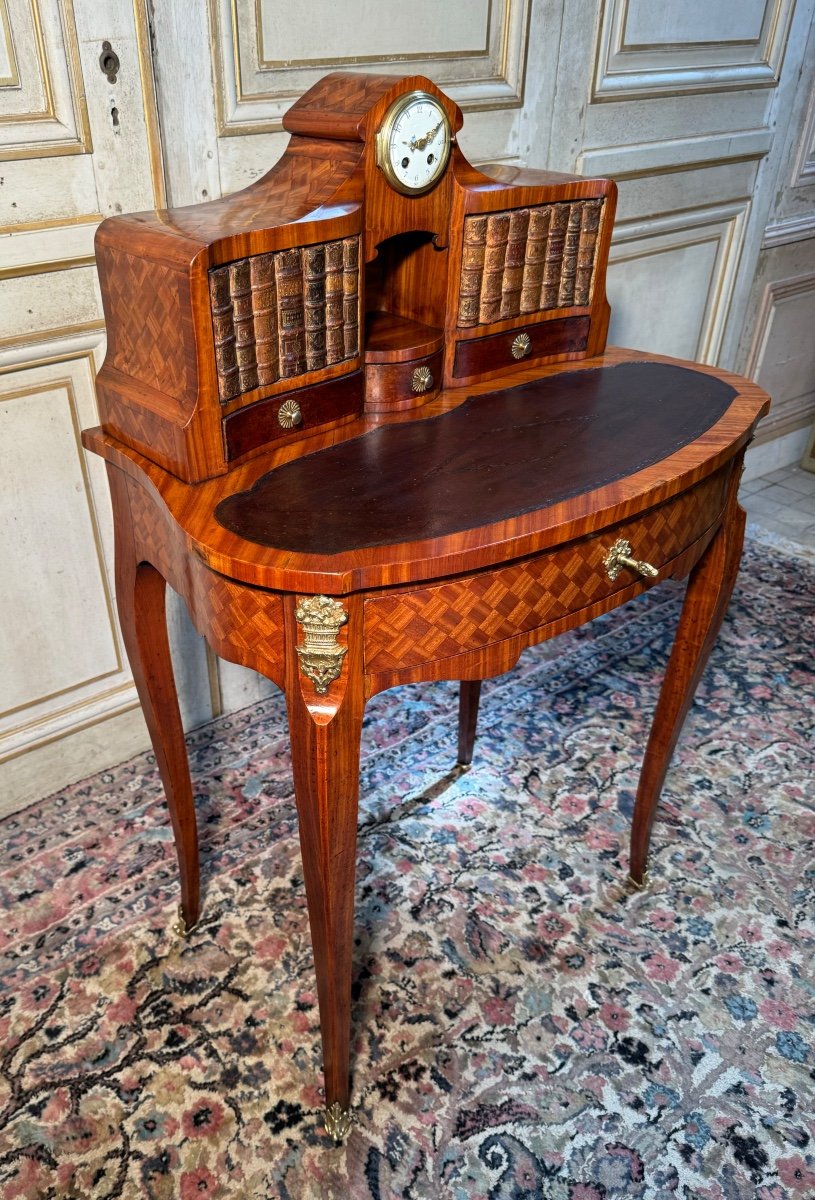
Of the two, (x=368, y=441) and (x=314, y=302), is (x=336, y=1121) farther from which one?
(x=314, y=302)

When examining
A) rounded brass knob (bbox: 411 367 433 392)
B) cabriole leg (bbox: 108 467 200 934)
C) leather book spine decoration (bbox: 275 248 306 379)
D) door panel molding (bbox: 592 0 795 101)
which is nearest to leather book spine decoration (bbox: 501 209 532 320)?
rounded brass knob (bbox: 411 367 433 392)

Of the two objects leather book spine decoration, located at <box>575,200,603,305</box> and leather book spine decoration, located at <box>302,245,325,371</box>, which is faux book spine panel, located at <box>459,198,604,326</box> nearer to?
leather book spine decoration, located at <box>575,200,603,305</box>

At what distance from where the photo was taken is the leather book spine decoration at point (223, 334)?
4.10ft

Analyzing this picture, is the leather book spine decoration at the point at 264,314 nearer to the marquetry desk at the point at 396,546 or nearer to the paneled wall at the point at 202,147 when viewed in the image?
the marquetry desk at the point at 396,546

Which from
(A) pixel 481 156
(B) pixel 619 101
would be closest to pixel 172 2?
(A) pixel 481 156

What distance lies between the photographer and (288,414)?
1.43 metres

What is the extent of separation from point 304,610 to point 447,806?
4.19 feet

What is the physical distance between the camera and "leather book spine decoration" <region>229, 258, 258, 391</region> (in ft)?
4.20

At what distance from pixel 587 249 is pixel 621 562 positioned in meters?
0.72

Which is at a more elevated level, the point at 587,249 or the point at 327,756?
the point at 587,249

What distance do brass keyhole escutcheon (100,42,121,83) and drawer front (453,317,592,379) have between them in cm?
85

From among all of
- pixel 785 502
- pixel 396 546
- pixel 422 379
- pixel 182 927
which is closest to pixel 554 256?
pixel 422 379

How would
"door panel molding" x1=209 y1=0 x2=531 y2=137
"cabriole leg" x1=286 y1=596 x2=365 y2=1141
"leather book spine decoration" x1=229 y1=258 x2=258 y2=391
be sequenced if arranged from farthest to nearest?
"door panel molding" x1=209 y1=0 x2=531 y2=137, "leather book spine decoration" x1=229 y1=258 x2=258 y2=391, "cabriole leg" x1=286 y1=596 x2=365 y2=1141

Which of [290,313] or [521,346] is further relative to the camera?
[521,346]
